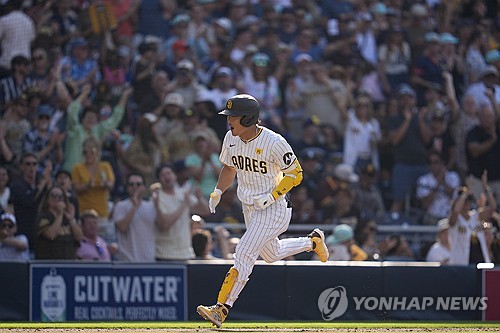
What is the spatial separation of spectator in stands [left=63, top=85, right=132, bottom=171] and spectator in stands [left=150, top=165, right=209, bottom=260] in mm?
1618

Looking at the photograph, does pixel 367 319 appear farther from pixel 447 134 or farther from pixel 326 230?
pixel 447 134

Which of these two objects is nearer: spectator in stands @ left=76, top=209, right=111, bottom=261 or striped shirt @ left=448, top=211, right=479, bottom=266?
spectator in stands @ left=76, top=209, right=111, bottom=261

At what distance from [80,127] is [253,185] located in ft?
16.6

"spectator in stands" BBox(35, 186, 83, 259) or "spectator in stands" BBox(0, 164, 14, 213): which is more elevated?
"spectator in stands" BBox(0, 164, 14, 213)

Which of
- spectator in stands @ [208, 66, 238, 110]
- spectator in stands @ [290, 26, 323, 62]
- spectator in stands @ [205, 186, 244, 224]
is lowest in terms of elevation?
spectator in stands @ [205, 186, 244, 224]

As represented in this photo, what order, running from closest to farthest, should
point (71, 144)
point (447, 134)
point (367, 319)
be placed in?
point (367, 319), point (71, 144), point (447, 134)

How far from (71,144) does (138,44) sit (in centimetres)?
328

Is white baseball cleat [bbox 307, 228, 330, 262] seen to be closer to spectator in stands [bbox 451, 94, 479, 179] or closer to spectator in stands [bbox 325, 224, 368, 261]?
spectator in stands [bbox 325, 224, 368, 261]

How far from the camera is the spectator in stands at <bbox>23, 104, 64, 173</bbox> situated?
1353cm

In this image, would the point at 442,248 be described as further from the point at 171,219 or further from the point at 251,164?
the point at 251,164

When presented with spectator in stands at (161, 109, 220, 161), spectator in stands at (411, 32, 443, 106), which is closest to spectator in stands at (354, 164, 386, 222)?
spectator in stands at (161, 109, 220, 161)

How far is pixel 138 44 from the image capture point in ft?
54.2

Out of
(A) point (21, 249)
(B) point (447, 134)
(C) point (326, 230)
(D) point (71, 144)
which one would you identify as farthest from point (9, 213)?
(B) point (447, 134)

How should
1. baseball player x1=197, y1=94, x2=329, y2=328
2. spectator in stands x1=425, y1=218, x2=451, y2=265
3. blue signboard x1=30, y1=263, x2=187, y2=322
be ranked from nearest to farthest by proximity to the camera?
baseball player x1=197, y1=94, x2=329, y2=328, blue signboard x1=30, y1=263, x2=187, y2=322, spectator in stands x1=425, y1=218, x2=451, y2=265
